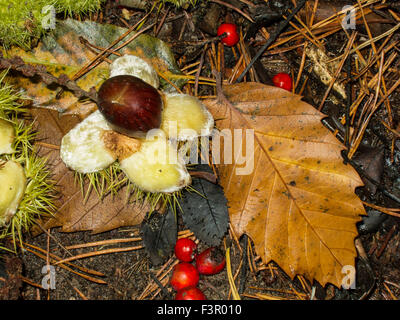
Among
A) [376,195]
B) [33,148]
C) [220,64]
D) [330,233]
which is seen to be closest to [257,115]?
[220,64]

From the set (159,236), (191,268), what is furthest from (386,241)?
(159,236)

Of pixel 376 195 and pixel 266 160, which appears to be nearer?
pixel 266 160

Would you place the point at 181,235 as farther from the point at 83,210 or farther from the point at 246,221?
the point at 83,210

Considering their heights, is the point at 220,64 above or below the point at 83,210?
above

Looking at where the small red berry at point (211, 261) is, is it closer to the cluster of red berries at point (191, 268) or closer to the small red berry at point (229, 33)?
the cluster of red berries at point (191, 268)

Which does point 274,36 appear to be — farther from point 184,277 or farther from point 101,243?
point 101,243

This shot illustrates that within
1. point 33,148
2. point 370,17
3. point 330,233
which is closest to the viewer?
point 330,233
